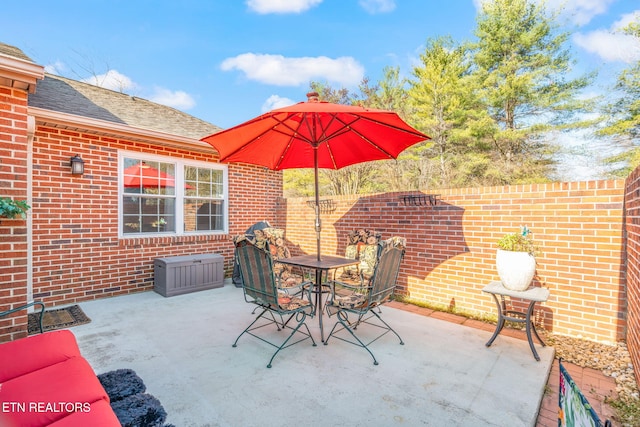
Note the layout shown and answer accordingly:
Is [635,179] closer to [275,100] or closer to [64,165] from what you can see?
[64,165]

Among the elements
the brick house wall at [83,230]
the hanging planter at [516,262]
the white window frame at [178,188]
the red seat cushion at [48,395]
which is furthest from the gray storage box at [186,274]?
the hanging planter at [516,262]

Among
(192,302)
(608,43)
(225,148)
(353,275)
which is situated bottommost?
(192,302)

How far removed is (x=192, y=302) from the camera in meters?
4.77

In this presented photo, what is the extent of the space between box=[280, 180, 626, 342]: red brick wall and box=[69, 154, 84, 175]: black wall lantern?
4.52 metres

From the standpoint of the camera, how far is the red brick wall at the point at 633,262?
2555mm

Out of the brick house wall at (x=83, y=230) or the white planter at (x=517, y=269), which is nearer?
the white planter at (x=517, y=269)

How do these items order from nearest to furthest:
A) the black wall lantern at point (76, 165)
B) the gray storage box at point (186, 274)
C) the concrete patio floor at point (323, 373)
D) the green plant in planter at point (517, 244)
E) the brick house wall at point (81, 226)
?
the concrete patio floor at point (323, 373) → the green plant in planter at point (517, 244) → the brick house wall at point (81, 226) → the black wall lantern at point (76, 165) → the gray storage box at point (186, 274)

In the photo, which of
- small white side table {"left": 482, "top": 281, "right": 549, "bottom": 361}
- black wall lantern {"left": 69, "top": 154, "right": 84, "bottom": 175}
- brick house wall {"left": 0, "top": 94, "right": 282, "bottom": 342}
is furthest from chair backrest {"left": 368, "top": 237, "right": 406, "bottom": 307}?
black wall lantern {"left": 69, "top": 154, "right": 84, "bottom": 175}

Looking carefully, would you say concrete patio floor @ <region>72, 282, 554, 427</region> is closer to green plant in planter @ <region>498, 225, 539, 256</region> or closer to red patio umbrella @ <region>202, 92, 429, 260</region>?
green plant in planter @ <region>498, 225, 539, 256</region>

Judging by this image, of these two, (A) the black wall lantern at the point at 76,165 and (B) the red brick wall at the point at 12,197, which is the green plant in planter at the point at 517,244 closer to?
(B) the red brick wall at the point at 12,197

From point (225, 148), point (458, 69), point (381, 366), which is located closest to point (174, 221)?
point (225, 148)

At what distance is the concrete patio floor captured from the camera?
7.13 ft

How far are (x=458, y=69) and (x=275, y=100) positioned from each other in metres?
11.5

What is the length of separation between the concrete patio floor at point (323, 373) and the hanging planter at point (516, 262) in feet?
2.38
